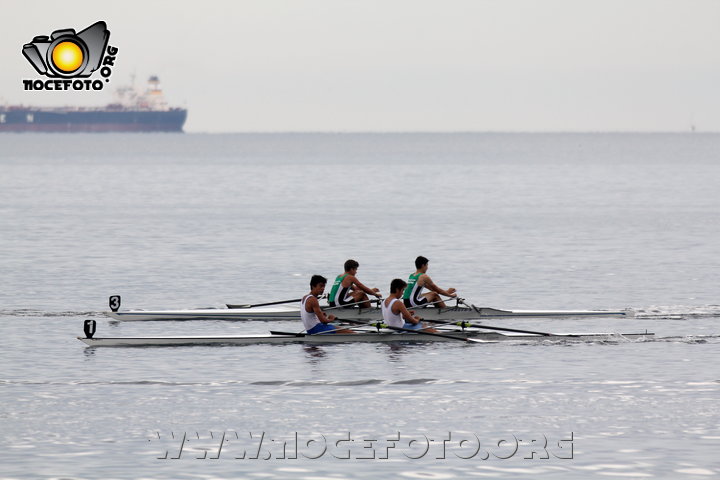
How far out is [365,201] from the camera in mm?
89812

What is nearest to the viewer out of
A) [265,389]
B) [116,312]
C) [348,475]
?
[348,475]

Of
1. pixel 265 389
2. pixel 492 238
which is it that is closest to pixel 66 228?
pixel 492 238

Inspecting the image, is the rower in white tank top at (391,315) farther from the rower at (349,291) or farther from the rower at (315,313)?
the rower at (349,291)

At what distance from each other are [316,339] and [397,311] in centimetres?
163

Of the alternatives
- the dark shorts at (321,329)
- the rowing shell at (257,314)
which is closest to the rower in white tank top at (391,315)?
the dark shorts at (321,329)

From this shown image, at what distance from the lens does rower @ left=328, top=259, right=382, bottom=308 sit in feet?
87.2

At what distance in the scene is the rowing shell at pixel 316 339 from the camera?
79.9ft

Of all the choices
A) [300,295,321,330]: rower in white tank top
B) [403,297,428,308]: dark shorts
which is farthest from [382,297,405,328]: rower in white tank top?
[403,297,428,308]: dark shorts

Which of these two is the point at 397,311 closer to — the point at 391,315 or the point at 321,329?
the point at 391,315

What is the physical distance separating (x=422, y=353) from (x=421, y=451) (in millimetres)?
7287

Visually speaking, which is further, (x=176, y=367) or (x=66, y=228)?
(x=66, y=228)

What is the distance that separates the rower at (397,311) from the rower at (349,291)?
173cm

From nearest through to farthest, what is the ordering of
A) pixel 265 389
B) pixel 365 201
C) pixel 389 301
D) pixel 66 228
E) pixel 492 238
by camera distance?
pixel 265 389
pixel 389 301
pixel 492 238
pixel 66 228
pixel 365 201

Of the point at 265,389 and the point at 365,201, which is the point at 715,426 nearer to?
the point at 265,389
